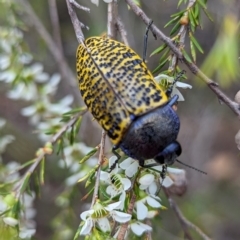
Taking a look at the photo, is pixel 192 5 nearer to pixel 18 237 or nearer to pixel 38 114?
pixel 18 237

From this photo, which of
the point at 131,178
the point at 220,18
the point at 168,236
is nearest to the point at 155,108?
the point at 131,178

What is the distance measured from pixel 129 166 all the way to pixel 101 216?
21 centimetres

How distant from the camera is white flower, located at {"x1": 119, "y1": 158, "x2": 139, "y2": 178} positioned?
1549mm

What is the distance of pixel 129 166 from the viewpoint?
5.17ft

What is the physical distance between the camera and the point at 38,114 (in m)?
2.69

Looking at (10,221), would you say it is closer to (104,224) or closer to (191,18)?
(104,224)

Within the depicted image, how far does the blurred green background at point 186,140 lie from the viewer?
3658 mm

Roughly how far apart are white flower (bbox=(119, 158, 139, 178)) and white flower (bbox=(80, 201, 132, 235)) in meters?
0.14

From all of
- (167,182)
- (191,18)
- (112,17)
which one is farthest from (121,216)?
(112,17)

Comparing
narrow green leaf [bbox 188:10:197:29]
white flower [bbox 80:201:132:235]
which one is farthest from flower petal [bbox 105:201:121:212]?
narrow green leaf [bbox 188:10:197:29]

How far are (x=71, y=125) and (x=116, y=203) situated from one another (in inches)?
26.8

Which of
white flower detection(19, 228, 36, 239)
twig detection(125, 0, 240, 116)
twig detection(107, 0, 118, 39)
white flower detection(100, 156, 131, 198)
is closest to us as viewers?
twig detection(125, 0, 240, 116)

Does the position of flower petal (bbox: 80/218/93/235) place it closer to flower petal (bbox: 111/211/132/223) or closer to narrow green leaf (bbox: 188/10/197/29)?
flower petal (bbox: 111/211/132/223)

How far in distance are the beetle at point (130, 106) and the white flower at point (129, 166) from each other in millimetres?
51
